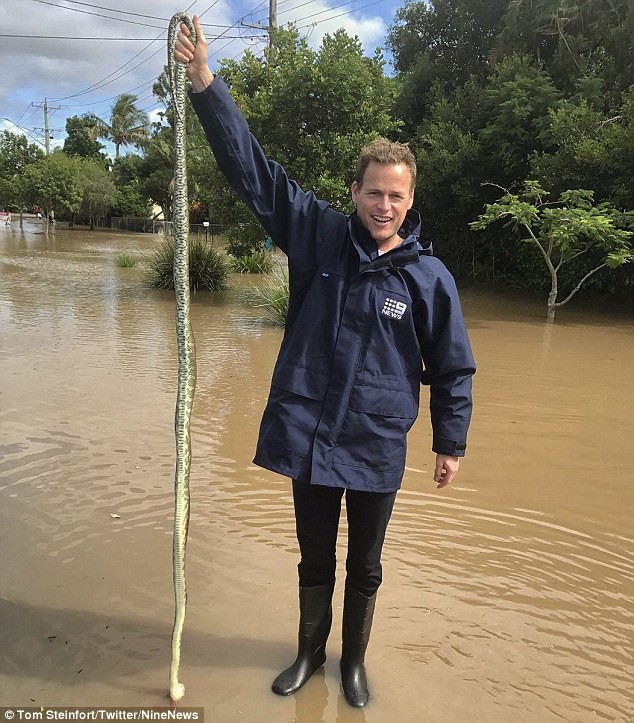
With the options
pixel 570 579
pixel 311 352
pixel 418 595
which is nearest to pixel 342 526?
pixel 418 595

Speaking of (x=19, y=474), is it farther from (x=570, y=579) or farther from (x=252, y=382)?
(x=570, y=579)

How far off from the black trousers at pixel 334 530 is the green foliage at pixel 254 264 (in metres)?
14.1

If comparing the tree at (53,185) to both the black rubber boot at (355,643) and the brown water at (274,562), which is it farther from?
the black rubber boot at (355,643)

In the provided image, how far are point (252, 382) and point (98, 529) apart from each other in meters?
3.19

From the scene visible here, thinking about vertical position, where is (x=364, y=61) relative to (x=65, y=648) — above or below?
above

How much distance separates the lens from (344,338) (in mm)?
1962

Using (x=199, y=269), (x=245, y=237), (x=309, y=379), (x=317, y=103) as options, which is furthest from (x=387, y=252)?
(x=199, y=269)

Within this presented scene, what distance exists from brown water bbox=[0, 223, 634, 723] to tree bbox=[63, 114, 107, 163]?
5375 centimetres

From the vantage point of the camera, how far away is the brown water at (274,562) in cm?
228

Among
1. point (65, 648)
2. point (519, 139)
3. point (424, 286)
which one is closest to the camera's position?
point (424, 286)

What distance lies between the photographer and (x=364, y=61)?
1088cm

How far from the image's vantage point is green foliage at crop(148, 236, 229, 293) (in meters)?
12.8

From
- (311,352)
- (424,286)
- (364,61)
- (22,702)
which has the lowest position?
(22,702)

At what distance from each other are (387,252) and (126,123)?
52520mm
